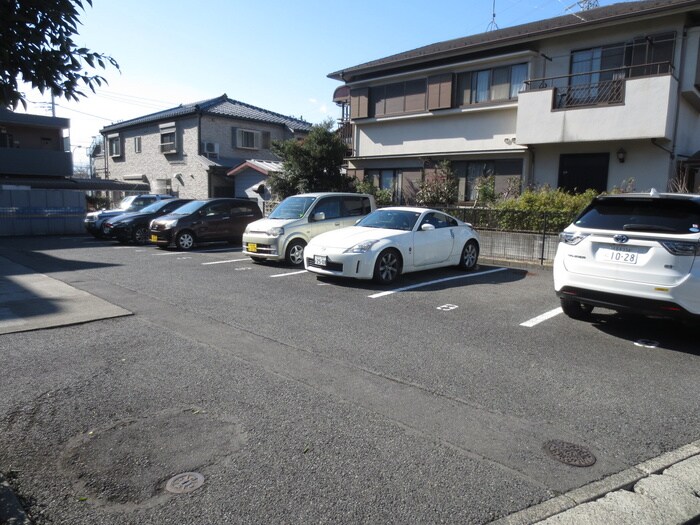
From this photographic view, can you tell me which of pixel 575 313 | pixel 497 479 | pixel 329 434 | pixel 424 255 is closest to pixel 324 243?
pixel 424 255

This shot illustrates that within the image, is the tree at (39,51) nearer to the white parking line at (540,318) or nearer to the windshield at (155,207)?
the white parking line at (540,318)

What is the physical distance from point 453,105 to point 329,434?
54.8 feet

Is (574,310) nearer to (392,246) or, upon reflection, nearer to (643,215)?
(643,215)

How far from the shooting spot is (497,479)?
2.98 m

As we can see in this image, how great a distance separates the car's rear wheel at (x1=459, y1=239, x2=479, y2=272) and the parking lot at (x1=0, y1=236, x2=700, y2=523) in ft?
11.1

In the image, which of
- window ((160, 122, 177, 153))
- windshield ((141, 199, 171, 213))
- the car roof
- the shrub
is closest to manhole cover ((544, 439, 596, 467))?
the car roof

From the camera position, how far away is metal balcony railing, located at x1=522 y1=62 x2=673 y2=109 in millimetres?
14078

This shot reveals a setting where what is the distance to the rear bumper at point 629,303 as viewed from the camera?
17.4 ft

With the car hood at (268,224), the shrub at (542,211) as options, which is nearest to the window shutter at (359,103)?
the shrub at (542,211)

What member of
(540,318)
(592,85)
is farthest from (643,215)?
(592,85)

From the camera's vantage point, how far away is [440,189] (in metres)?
17.2

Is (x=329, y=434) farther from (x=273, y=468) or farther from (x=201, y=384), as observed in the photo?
(x=201, y=384)

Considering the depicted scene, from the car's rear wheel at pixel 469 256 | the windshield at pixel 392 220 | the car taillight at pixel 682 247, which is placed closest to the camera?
the car taillight at pixel 682 247

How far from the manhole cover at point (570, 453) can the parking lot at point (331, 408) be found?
0.15 ft
